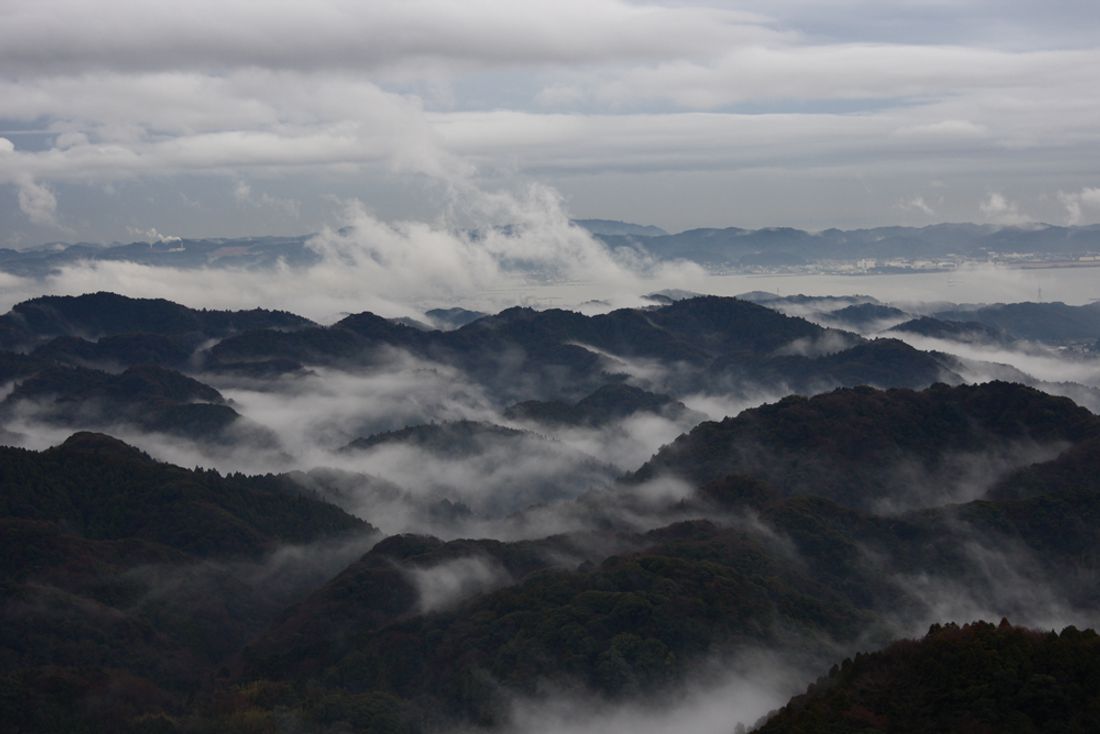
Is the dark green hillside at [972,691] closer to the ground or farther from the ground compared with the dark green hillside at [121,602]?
farther from the ground

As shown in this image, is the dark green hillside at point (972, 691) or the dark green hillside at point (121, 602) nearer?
the dark green hillside at point (972, 691)

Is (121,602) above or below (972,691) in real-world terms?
below

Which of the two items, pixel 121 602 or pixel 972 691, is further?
pixel 121 602

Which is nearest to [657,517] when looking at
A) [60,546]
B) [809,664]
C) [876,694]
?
[809,664]

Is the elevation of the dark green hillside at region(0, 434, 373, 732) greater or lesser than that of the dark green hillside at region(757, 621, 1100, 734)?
lesser

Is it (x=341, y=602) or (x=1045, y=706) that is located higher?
(x=1045, y=706)

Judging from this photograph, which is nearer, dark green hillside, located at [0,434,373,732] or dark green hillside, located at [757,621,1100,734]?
dark green hillside, located at [757,621,1100,734]

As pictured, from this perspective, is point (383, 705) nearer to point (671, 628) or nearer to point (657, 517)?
point (671, 628)

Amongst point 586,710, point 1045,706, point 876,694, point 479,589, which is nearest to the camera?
point 1045,706
